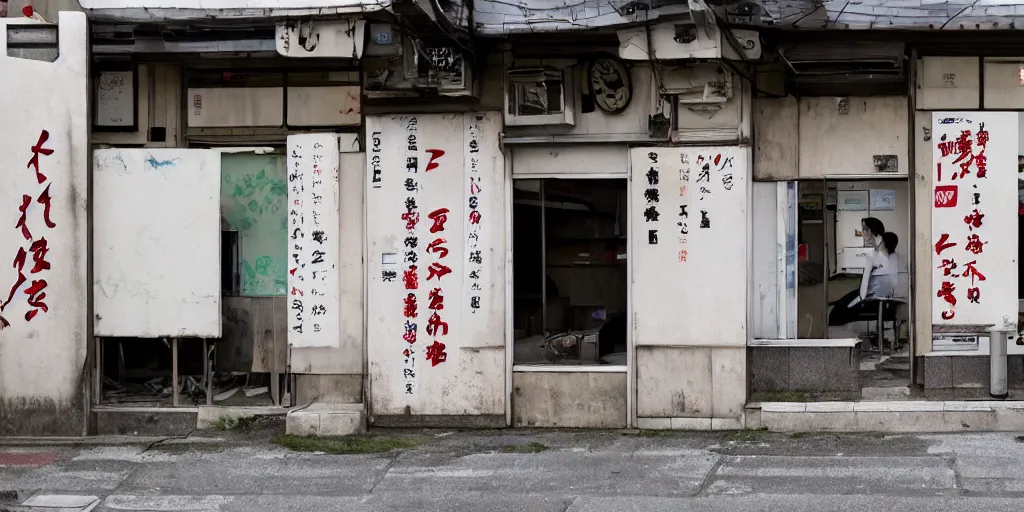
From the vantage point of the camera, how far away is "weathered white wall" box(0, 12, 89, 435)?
464 inches

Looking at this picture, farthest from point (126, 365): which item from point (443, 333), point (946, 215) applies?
point (946, 215)

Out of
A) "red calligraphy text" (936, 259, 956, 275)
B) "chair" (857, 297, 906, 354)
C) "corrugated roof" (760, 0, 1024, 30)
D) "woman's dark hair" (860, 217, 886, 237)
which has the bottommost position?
"chair" (857, 297, 906, 354)

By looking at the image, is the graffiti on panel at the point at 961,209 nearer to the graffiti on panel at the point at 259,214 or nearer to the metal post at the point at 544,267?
the metal post at the point at 544,267

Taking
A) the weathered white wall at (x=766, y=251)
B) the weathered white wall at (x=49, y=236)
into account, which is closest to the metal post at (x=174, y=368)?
the weathered white wall at (x=49, y=236)

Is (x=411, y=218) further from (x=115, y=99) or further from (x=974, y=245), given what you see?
(x=974, y=245)

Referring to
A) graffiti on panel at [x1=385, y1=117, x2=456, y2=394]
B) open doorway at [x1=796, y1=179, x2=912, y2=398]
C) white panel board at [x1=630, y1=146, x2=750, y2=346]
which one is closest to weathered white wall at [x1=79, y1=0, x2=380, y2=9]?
graffiti on panel at [x1=385, y1=117, x2=456, y2=394]

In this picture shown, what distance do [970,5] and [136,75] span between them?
8498 millimetres

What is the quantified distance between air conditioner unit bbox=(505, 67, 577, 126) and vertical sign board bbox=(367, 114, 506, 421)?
27cm

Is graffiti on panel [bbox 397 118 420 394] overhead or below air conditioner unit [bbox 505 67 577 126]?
below

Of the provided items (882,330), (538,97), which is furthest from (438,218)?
(882,330)

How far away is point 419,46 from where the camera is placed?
11547mm

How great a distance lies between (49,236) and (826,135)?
7.98 metres

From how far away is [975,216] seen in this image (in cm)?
1170

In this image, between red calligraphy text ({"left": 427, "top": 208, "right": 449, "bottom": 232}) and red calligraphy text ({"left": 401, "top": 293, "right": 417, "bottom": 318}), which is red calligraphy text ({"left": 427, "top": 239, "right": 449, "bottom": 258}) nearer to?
red calligraphy text ({"left": 427, "top": 208, "right": 449, "bottom": 232})
